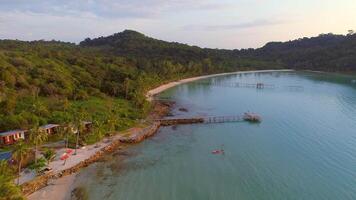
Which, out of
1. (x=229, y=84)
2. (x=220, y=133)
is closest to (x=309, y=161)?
(x=220, y=133)

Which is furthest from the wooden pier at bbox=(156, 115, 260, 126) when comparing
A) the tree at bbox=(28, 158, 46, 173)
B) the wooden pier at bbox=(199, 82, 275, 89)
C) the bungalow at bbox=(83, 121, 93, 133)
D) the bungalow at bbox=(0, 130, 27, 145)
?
the wooden pier at bbox=(199, 82, 275, 89)

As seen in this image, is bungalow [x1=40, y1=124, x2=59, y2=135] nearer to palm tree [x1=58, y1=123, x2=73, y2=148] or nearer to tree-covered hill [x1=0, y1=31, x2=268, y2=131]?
tree-covered hill [x1=0, y1=31, x2=268, y2=131]

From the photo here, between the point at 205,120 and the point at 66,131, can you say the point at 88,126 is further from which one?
the point at 205,120

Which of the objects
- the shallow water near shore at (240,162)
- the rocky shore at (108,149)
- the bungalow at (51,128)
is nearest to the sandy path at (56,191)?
the rocky shore at (108,149)

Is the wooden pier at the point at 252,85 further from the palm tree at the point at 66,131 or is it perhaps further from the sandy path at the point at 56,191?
the sandy path at the point at 56,191

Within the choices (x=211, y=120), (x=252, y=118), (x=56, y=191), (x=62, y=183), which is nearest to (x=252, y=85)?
(x=252, y=118)
